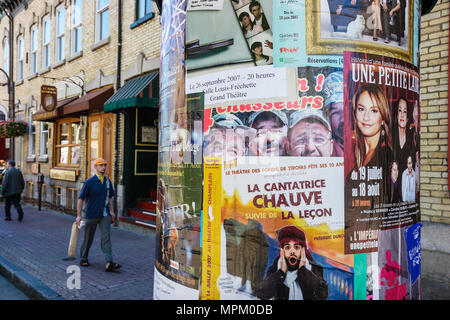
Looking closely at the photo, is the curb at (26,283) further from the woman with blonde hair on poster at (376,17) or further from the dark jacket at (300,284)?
the woman with blonde hair on poster at (376,17)

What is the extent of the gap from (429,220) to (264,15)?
4.42 m

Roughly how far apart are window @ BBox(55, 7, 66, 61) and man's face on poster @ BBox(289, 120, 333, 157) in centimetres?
1469

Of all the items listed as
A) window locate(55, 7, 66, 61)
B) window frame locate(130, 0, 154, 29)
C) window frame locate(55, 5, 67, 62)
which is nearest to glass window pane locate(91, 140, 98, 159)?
window frame locate(130, 0, 154, 29)

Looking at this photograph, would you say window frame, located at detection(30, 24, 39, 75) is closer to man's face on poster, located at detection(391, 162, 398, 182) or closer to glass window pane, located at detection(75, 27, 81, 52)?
glass window pane, located at detection(75, 27, 81, 52)

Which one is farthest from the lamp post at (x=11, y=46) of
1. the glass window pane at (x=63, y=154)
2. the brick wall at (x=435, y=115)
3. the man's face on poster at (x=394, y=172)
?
the man's face on poster at (x=394, y=172)

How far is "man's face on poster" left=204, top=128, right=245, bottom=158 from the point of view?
226cm

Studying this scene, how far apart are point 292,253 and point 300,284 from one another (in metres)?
0.19

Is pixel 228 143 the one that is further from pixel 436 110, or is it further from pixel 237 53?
pixel 436 110

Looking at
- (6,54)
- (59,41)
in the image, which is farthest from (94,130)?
(6,54)

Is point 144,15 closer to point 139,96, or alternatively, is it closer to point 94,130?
point 139,96

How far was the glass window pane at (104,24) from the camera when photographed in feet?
39.1

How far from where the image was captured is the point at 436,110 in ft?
17.3

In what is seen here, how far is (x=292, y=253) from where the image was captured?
216 centimetres

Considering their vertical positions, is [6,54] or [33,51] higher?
[6,54]
